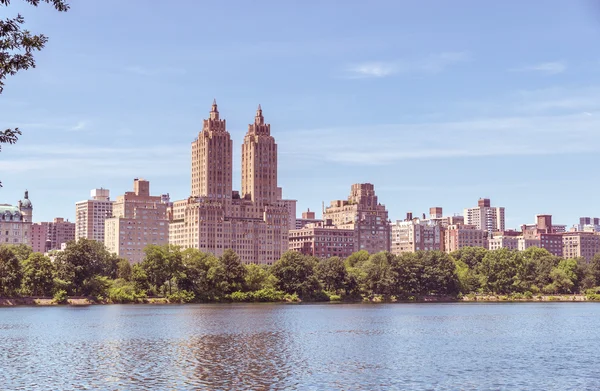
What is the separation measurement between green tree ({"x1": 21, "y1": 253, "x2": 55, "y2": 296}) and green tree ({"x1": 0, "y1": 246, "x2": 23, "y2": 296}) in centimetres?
168

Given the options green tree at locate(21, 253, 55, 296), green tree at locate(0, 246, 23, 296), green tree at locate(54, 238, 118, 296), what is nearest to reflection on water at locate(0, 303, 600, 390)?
green tree at locate(0, 246, 23, 296)

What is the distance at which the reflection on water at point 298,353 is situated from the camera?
64.3 metres

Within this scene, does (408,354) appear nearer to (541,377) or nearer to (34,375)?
(541,377)

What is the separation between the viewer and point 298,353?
273 feet

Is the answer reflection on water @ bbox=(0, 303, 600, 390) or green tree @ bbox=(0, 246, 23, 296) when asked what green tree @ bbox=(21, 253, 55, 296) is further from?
reflection on water @ bbox=(0, 303, 600, 390)

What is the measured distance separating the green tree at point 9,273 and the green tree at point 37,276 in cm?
168

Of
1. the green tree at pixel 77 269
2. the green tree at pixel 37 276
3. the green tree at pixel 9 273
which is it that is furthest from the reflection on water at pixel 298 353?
the green tree at pixel 77 269

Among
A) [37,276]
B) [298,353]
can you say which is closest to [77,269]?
[37,276]

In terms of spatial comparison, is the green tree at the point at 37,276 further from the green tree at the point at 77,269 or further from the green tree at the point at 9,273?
the green tree at the point at 77,269

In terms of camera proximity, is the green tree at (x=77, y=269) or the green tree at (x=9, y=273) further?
the green tree at (x=77, y=269)

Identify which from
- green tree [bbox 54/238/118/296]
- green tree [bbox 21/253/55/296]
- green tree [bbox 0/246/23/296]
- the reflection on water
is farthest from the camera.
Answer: green tree [bbox 54/238/118/296]

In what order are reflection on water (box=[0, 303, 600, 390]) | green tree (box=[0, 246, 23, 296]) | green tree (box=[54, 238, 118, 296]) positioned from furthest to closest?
green tree (box=[54, 238, 118, 296]) < green tree (box=[0, 246, 23, 296]) < reflection on water (box=[0, 303, 600, 390])

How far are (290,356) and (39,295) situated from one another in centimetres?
12340

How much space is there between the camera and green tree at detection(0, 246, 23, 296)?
589 ft
